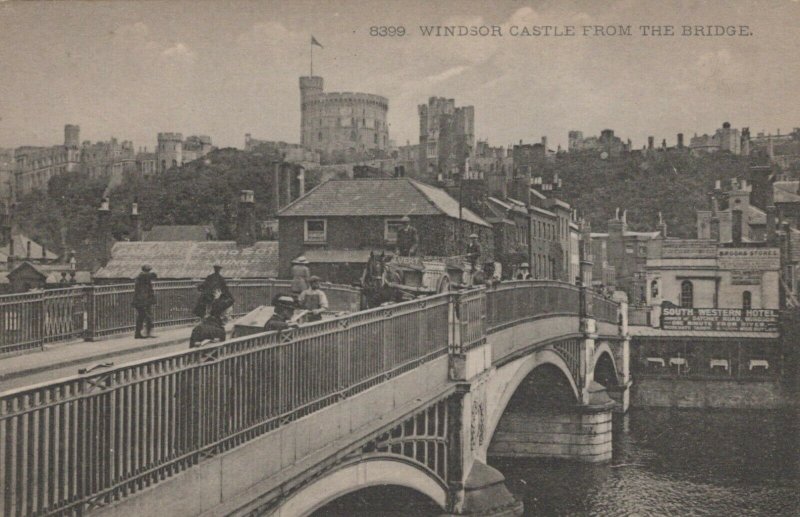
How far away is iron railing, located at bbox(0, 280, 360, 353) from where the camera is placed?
1562 centimetres

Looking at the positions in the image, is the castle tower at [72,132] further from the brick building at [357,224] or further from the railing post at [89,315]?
the brick building at [357,224]

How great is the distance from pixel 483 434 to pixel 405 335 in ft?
19.1

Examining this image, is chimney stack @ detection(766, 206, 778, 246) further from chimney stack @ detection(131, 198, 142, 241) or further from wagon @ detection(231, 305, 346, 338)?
wagon @ detection(231, 305, 346, 338)

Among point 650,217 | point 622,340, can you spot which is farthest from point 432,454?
point 650,217

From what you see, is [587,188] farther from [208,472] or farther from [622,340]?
[208,472]

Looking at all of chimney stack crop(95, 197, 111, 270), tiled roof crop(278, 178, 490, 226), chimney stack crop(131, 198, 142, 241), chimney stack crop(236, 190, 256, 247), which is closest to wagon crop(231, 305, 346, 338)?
tiled roof crop(278, 178, 490, 226)

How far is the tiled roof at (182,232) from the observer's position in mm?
62656

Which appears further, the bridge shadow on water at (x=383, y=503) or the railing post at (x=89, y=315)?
the railing post at (x=89, y=315)

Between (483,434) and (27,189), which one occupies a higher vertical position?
(27,189)

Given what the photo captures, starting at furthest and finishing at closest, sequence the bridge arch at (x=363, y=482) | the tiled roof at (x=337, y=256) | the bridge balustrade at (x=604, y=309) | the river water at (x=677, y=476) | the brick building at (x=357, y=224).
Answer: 1. the tiled roof at (x=337, y=256)
2. the brick building at (x=357, y=224)
3. the bridge balustrade at (x=604, y=309)
4. the river water at (x=677, y=476)
5. the bridge arch at (x=363, y=482)

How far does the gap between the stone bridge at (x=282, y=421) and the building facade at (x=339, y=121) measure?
316 feet

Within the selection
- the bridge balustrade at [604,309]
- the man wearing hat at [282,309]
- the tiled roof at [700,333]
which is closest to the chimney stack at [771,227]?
the tiled roof at [700,333]

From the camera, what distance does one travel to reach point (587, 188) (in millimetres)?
95500

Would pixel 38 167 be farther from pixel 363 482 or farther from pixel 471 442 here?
pixel 363 482
